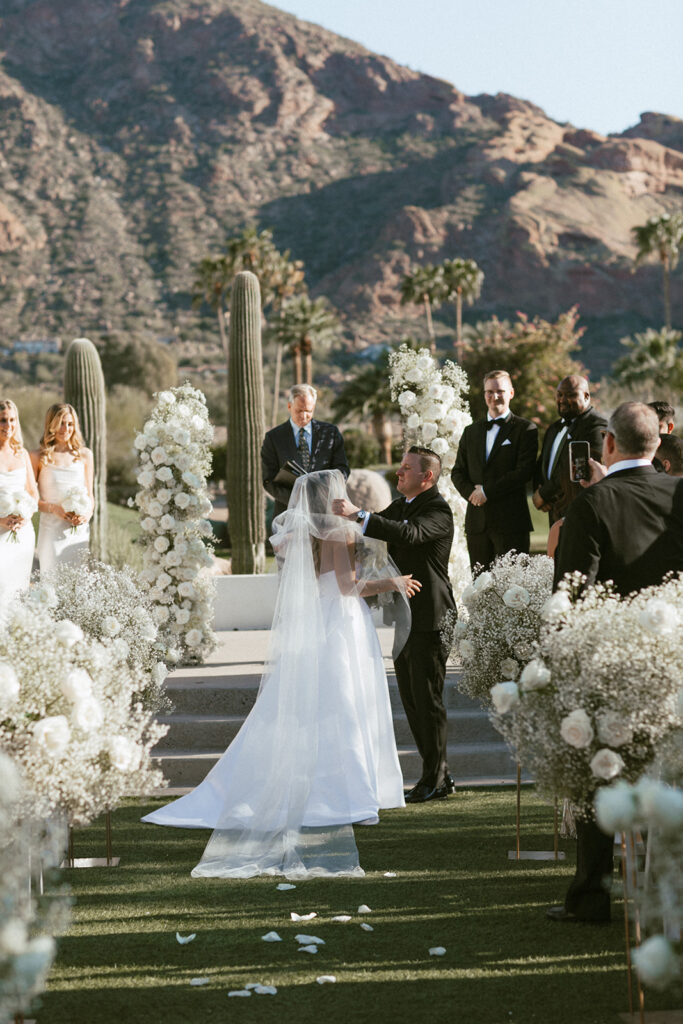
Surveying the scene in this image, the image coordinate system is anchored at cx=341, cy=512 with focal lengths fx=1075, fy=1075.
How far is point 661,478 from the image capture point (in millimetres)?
4543

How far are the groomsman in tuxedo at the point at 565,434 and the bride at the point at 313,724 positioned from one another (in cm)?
172

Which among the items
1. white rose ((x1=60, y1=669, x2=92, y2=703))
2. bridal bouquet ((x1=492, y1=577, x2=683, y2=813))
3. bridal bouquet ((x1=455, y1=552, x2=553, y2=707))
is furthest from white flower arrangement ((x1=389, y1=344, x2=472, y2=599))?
white rose ((x1=60, y1=669, x2=92, y2=703))

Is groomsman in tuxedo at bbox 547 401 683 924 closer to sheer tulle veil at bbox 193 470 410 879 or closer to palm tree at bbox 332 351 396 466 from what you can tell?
sheer tulle veil at bbox 193 470 410 879

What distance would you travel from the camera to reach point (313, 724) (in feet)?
20.2

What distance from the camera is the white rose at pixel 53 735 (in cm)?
356

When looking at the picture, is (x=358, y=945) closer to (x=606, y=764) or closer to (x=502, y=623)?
(x=606, y=764)

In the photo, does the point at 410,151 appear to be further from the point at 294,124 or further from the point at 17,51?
the point at 17,51

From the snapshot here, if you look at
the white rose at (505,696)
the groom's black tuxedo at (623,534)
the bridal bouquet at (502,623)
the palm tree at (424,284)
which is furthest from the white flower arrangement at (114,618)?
the palm tree at (424,284)

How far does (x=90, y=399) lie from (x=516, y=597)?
9.30 m

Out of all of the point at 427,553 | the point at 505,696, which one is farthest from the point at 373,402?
the point at 505,696

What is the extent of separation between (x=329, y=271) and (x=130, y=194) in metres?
17.8

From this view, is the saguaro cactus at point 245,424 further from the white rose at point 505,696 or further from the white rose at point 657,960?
the white rose at point 657,960

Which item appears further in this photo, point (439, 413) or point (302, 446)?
point (439, 413)

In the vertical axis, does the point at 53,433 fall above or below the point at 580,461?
above
